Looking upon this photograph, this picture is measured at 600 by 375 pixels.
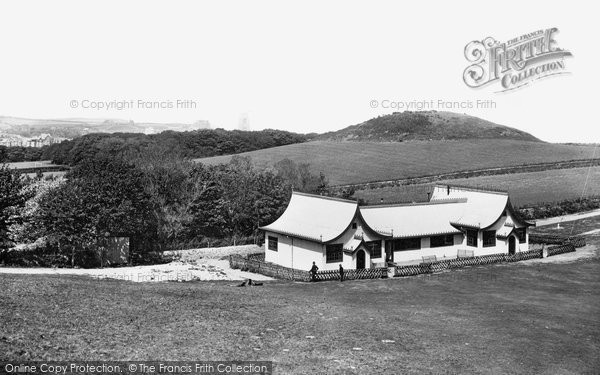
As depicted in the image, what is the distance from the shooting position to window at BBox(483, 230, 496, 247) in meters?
54.7

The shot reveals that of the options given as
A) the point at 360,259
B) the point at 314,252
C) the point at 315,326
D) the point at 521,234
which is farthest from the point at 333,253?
the point at 315,326

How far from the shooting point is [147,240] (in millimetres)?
63406

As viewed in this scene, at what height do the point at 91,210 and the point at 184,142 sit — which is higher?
the point at 184,142

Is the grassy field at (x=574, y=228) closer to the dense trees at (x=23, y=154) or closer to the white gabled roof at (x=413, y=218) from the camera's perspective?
the white gabled roof at (x=413, y=218)

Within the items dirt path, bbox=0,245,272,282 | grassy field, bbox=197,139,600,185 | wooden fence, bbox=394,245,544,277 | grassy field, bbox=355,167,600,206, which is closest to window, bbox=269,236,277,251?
dirt path, bbox=0,245,272,282

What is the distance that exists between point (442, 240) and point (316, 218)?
1200 centimetres

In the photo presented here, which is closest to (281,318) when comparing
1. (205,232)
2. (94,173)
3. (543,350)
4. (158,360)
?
(158,360)

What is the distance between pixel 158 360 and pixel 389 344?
9637 mm

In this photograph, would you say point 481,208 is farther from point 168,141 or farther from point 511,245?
point 168,141

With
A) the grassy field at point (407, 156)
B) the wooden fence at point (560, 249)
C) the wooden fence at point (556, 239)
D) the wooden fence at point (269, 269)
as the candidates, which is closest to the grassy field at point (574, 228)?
the wooden fence at point (556, 239)

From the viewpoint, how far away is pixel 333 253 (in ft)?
156

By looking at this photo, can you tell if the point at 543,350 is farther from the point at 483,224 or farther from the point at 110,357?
the point at 483,224

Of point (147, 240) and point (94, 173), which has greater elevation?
point (94, 173)

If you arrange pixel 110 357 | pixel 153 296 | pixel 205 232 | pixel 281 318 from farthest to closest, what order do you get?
pixel 205 232, pixel 153 296, pixel 281 318, pixel 110 357
